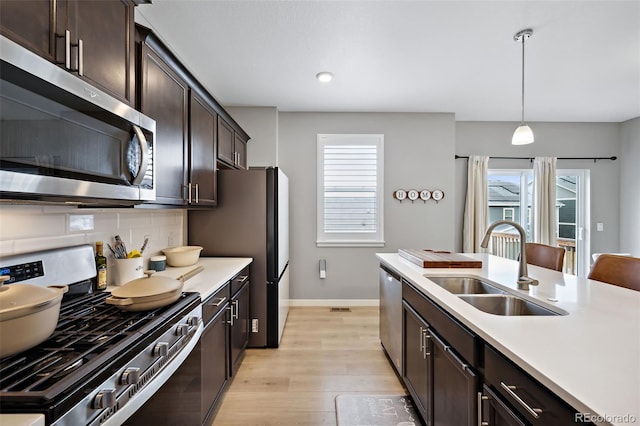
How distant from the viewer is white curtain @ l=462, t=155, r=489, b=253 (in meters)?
4.29

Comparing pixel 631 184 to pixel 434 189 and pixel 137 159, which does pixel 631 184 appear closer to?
pixel 434 189

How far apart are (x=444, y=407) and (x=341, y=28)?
2453 mm

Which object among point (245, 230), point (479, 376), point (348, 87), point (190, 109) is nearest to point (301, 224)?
point (245, 230)

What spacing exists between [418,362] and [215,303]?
4.13 feet

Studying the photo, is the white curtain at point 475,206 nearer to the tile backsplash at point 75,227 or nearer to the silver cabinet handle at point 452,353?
the silver cabinet handle at point 452,353

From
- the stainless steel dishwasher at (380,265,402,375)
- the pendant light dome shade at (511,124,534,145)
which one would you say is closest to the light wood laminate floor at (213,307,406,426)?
the stainless steel dishwasher at (380,265,402,375)

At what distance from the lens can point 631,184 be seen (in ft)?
14.3

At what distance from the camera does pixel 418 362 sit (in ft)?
5.78

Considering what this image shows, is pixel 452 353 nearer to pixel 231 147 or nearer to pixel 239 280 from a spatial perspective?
pixel 239 280

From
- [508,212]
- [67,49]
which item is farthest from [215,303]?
[508,212]

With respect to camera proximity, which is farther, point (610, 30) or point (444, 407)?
point (610, 30)

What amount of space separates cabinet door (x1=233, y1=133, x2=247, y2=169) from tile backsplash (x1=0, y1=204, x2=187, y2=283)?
1132mm

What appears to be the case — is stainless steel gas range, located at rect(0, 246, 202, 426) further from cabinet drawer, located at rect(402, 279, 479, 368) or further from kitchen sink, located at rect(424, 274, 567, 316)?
kitchen sink, located at rect(424, 274, 567, 316)

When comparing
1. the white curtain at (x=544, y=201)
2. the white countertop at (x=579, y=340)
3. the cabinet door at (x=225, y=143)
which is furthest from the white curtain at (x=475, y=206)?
the cabinet door at (x=225, y=143)
